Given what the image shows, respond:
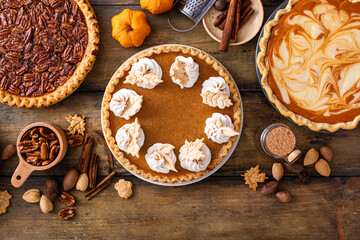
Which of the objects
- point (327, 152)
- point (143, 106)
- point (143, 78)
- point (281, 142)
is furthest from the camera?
point (327, 152)

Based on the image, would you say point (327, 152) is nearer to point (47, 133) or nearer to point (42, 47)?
point (47, 133)

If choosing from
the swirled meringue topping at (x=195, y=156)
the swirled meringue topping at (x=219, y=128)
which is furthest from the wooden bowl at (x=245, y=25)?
the swirled meringue topping at (x=195, y=156)

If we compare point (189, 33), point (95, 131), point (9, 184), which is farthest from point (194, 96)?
point (9, 184)

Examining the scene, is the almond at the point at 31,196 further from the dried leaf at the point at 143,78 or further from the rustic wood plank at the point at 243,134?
the dried leaf at the point at 143,78

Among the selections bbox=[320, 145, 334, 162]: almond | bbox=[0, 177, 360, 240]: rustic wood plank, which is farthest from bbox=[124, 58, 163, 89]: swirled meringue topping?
bbox=[320, 145, 334, 162]: almond

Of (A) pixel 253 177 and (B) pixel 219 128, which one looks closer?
(B) pixel 219 128

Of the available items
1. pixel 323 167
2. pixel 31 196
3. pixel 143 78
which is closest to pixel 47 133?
pixel 31 196

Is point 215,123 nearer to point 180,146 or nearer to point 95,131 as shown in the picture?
point 180,146
